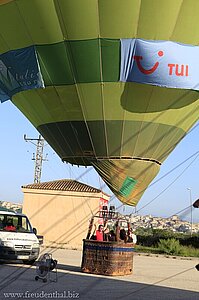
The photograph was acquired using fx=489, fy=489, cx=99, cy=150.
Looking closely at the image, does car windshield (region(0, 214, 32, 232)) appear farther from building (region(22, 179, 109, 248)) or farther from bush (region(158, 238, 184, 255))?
bush (region(158, 238, 184, 255))

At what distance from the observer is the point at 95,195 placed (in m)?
26.1

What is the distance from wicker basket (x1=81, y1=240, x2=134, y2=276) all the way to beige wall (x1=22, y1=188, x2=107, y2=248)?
43.5 ft

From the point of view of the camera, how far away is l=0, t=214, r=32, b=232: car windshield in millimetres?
14531

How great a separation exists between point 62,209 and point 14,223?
11.9m

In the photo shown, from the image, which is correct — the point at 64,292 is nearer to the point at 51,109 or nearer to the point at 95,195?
the point at 51,109

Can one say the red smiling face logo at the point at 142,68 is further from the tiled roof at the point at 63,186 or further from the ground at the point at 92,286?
the tiled roof at the point at 63,186

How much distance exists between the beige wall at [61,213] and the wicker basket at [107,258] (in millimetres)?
13255

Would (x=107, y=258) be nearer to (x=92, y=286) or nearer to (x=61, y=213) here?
(x=92, y=286)

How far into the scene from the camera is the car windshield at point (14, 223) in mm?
14531

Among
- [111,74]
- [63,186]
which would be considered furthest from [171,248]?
[111,74]

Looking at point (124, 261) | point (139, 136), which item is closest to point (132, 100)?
point (139, 136)

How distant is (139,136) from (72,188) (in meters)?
16.3

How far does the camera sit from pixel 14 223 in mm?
14938

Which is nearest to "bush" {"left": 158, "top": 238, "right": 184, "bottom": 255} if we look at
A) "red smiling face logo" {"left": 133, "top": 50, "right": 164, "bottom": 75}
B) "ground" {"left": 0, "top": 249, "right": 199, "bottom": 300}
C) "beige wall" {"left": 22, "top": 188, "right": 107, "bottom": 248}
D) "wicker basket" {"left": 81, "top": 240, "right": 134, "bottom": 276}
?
"beige wall" {"left": 22, "top": 188, "right": 107, "bottom": 248}
